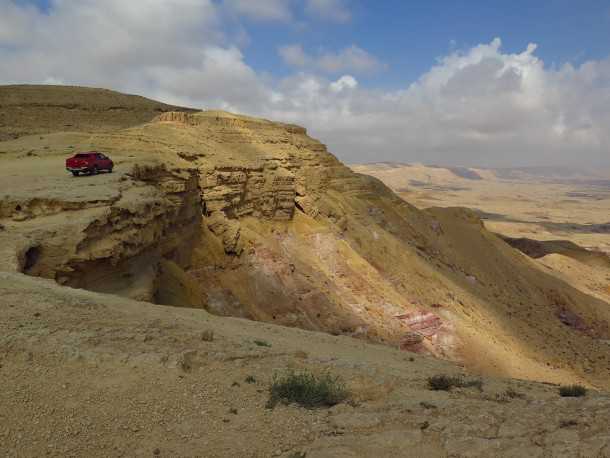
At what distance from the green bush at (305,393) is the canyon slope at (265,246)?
14.4 ft

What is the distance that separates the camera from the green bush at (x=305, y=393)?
18.6 ft

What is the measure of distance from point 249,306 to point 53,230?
28.9ft

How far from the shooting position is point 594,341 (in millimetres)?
27094

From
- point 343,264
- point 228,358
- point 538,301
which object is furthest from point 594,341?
point 228,358

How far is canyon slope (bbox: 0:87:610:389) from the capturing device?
10914 millimetres

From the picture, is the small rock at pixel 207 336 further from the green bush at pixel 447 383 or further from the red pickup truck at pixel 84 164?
the red pickup truck at pixel 84 164

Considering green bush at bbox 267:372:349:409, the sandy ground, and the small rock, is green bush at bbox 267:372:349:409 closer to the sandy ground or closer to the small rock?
the sandy ground

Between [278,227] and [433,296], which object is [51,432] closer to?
[278,227]

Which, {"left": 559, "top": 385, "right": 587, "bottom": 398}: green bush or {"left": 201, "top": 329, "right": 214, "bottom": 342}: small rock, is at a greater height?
{"left": 201, "top": 329, "right": 214, "bottom": 342}: small rock

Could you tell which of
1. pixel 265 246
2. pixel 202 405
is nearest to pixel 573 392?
pixel 202 405

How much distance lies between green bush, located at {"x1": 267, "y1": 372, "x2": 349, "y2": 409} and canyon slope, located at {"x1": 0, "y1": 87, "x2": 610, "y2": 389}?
4397 mm

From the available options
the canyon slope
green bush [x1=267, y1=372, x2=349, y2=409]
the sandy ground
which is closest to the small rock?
the sandy ground

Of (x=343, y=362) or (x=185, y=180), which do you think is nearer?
(x=343, y=362)

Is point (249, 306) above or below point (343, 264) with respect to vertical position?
below
